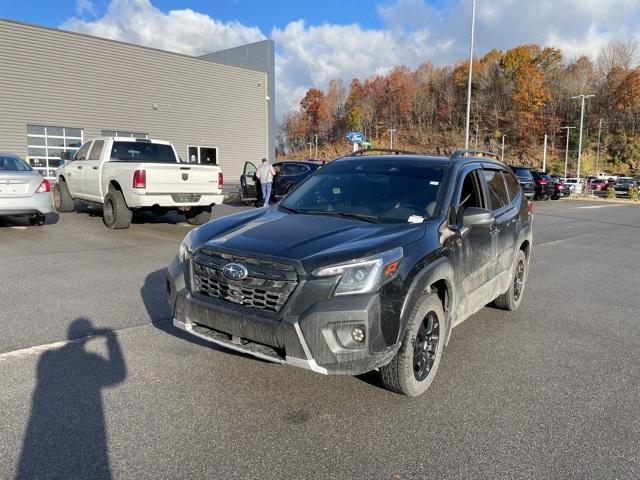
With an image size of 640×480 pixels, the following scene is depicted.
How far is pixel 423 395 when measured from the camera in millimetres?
3492

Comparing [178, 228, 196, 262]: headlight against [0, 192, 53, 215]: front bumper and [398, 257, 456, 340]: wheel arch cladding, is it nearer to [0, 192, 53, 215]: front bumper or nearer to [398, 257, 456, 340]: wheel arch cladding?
[398, 257, 456, 340]: wheel arch cladding

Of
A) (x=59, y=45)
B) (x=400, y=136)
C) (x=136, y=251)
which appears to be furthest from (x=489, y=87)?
(x=136, y=251)

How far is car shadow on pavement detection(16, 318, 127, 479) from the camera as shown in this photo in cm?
258

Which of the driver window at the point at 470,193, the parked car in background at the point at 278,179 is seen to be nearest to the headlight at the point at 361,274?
the driver window at the point at 470,193

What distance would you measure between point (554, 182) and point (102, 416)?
101 ft

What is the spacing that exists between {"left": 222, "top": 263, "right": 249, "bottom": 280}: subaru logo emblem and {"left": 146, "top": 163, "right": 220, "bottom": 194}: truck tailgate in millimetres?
7283

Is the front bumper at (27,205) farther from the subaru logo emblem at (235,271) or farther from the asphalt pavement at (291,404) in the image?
the subaru logo emblem at (235,271)

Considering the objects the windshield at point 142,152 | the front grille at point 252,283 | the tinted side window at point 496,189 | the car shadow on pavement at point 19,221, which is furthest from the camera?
the windshield at point 142,152

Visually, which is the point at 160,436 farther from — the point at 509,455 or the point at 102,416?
the point at 509,455

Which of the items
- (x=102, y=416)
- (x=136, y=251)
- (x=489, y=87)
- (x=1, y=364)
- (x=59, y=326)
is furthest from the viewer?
(x=489, y=87)

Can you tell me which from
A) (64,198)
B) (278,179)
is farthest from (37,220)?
(278,179)

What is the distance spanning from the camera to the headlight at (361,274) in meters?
2.98

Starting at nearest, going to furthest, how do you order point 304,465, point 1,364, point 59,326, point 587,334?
point 304,465, point 1,364, point 59,326, point 587,334

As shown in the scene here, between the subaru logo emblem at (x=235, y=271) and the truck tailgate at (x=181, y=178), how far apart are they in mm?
7283
